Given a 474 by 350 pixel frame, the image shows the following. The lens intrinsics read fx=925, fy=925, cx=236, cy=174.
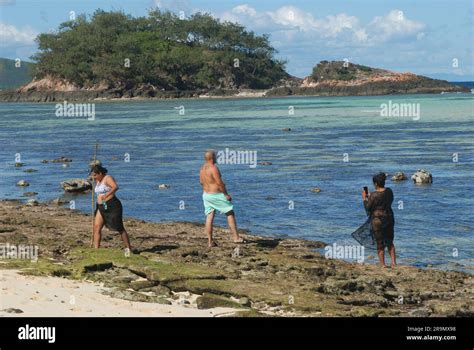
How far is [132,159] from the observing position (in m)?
39.7

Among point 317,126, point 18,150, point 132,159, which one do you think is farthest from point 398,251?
point 317,126

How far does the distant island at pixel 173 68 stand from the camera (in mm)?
165375

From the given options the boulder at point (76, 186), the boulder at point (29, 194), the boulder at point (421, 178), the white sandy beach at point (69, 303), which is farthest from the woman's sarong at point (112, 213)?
the boulder at point (421, 178)

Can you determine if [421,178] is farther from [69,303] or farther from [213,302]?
[69,303]

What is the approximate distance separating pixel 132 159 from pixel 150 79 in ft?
421

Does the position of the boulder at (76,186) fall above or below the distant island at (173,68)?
below

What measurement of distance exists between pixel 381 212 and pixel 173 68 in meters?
160

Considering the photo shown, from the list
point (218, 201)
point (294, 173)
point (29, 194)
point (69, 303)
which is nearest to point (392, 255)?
point (218, 201)

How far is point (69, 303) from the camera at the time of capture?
12055 millimetres

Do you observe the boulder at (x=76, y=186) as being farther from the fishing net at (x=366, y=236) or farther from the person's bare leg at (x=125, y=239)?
the fishing net at (x=366, y=236)

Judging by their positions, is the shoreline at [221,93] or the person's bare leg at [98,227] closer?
the person's bare leg at [98,227]

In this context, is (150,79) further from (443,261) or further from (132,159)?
(443,261)

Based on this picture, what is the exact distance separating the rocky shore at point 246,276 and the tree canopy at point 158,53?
143995 mm

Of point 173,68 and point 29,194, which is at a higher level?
point 173,68
